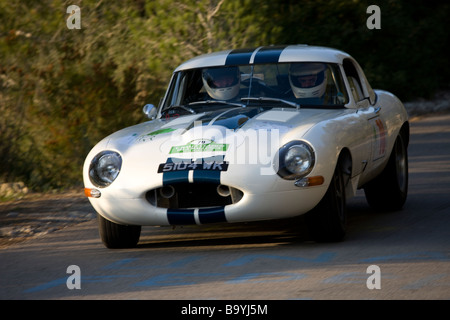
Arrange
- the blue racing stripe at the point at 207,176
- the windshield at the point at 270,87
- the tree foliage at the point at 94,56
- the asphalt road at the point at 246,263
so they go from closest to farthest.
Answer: the asphalt road at the point at 246,263, the blue racing stripe at the point at 207,176, the windshield at the point at 270,87, the tree foliage at the point at 94,56

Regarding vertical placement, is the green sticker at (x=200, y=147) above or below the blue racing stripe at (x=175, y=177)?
above

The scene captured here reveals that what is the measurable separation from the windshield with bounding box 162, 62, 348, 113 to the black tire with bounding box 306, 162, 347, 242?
0.93 m

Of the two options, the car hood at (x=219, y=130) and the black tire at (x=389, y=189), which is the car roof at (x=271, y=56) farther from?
the black tire at (x=389, y=189)

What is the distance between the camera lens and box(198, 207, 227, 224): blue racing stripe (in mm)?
6262

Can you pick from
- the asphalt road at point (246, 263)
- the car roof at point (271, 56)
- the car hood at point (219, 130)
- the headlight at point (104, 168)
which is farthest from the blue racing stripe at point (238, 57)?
the headlight at point (104, 168)

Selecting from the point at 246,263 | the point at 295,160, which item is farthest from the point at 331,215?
the point at 246,263

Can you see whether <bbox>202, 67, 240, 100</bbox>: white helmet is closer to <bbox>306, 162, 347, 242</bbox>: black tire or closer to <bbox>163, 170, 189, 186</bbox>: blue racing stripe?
<bbox>306, 162, 347, 242</bbox>: black tire

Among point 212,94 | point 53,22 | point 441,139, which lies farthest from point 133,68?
point 212,94

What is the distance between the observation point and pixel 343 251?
252 inches

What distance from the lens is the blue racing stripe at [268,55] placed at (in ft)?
25.3

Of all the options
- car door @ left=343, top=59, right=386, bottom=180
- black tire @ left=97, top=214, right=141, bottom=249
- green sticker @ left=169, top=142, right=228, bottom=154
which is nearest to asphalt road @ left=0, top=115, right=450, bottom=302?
black tire @ left=97, top=214, right=141, bottom=249

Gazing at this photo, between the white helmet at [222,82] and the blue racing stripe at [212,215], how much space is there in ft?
5.20

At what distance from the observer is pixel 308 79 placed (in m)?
7.56
